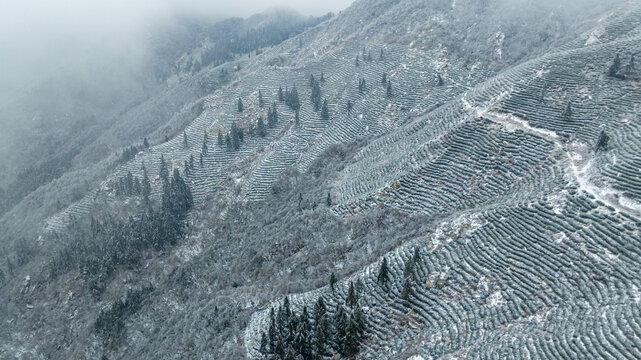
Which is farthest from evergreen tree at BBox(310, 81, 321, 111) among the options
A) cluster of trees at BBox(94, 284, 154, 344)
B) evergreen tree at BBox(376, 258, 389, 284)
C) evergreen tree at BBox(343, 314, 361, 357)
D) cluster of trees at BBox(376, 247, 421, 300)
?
evergreen tree at BBox(343, 314, 361, 357)

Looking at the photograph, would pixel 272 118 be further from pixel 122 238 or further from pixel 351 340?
pixel 351 340

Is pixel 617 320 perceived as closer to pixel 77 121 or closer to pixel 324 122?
pixel 324 122

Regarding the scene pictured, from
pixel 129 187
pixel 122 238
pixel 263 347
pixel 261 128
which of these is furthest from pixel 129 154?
pixel 263 347

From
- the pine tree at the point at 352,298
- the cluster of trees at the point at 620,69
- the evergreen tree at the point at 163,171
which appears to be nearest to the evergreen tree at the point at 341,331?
the pine tree at the point at 352,298

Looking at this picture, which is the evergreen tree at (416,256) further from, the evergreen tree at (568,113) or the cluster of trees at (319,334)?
the evergreen tree at (568,113)

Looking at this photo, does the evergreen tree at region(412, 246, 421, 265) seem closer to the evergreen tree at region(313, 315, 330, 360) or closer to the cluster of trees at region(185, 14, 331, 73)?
the evergreen tree at region(313, 315, 330, 360)

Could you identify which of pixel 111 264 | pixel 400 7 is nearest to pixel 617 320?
pixel 111 264
